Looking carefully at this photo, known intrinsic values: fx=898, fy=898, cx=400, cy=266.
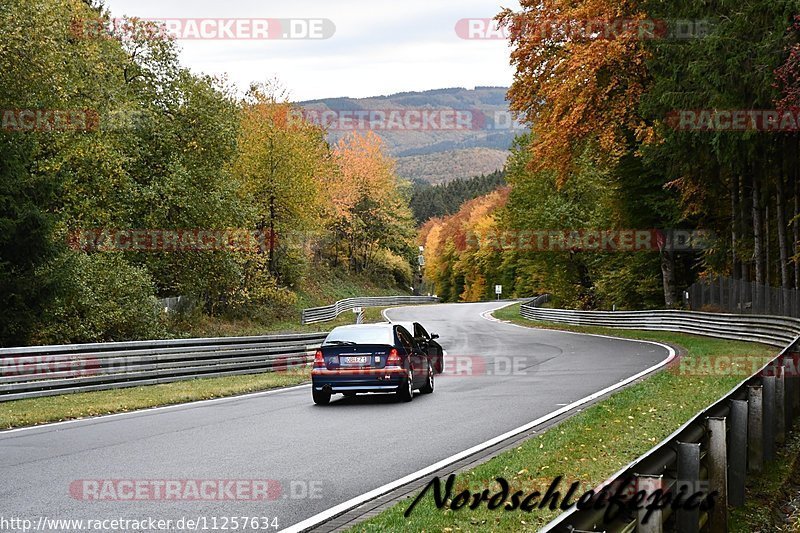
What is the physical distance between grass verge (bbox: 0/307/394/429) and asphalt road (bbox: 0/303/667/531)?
716 mm

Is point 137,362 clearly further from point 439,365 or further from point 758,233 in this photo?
point 758,233

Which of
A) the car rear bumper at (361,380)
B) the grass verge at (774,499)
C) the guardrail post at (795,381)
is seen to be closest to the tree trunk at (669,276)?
the car rear bumper at (361,380)

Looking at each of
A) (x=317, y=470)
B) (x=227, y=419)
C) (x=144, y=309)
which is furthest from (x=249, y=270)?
(x=317, y=470)

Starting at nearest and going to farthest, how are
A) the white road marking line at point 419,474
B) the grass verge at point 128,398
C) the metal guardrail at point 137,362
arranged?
1. the white road marking line at point 419,474
2. the grass verge at point 128,398
3. the metal guardrail at point 137,362

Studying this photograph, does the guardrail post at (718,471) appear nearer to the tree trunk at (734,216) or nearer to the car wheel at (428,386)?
the car wheel at (428,386)

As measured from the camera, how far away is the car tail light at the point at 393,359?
15.7 meters

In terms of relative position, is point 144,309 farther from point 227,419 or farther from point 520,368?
point 227,419

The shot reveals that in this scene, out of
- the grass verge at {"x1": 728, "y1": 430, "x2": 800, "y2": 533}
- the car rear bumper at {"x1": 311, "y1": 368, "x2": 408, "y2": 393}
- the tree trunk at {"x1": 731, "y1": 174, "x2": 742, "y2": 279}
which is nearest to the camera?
the grass verge at {"x1": 728, "y1": 430, "x2": 800, "y2": 533}

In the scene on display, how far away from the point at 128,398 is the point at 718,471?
12083mm

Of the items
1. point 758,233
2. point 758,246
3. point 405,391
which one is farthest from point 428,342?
point 758,233

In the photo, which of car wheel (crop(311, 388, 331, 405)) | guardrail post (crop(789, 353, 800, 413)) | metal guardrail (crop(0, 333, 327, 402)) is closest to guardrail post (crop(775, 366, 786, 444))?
guardrail post (crop(789, 353, 800, 413))

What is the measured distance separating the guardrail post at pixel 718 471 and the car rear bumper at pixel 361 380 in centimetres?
883

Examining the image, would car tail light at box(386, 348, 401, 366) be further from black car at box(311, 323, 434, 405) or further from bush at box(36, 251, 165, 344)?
bush at box(36, 251, 165, 344)

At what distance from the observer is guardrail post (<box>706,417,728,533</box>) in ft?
22.4
